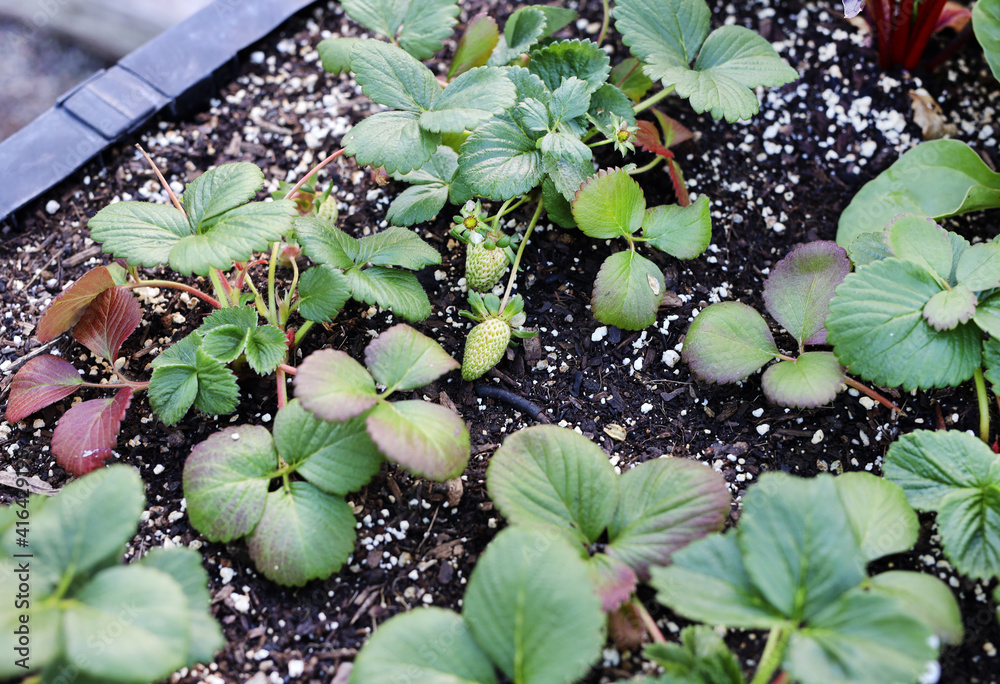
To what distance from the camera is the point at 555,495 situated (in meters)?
1.14

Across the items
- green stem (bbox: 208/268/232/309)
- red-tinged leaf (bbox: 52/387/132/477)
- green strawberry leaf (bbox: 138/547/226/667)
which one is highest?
green stem (bbox: 208/268/232/309)

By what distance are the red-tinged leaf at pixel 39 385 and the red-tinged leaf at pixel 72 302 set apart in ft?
0.17

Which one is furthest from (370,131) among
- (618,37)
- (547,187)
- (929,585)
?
(929,585)

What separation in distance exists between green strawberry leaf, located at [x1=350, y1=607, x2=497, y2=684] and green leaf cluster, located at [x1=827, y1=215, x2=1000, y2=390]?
75 centimetres

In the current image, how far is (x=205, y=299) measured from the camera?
1.40 m

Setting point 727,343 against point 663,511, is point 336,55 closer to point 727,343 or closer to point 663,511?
point 727,343

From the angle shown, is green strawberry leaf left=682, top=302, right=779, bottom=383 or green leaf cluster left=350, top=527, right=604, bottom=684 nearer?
green leaf cluster left=350, top=527, right=604, bottom=684

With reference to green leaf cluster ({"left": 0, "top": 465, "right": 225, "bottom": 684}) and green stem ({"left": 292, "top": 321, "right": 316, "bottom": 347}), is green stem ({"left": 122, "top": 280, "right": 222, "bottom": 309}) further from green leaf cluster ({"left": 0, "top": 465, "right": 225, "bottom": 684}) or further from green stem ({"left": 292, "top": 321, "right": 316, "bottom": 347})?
green leaf cluster ({"left": 0, "top": 465, "right": 225, "bottom": 684})

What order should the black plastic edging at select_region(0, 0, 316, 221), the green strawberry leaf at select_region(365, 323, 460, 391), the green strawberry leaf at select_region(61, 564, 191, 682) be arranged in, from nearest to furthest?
the green strawberry leaf at select_region(61, 564, 191, 682)
the green strawberry leaf at select_region(365, 323, 460, 391)
the black plastic edging at select_region(0, 0, 316, 221)

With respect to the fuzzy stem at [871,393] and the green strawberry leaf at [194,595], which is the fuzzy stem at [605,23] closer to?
the fuzzy stem at [871,393]

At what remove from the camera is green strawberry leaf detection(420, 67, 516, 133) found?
125cm

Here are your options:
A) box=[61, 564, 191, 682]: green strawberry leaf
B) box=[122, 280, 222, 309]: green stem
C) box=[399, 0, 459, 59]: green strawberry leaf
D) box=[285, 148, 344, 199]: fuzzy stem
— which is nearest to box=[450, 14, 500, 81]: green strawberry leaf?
box=[399, 0, 459, 59]: green strawberry leaf

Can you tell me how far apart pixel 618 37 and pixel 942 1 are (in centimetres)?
70

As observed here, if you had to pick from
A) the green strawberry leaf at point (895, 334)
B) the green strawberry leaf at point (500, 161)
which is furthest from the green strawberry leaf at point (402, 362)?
the green strawberry leaf at point (895, 334)
